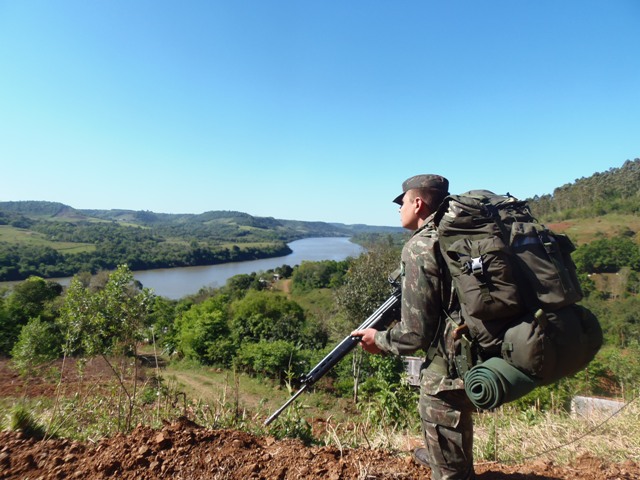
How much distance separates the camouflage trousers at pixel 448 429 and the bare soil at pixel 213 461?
1.20ft

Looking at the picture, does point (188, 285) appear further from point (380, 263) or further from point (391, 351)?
point (391, 351)

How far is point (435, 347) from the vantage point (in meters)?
1.95

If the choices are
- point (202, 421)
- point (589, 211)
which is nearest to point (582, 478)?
point (202, 421)

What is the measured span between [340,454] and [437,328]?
1.18m

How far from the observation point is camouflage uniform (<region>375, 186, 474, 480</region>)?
72.6 inches

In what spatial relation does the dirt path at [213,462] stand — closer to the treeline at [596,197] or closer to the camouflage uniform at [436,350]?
the camouflage uniform at [436,350]

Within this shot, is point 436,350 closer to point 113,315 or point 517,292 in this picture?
point 517,292

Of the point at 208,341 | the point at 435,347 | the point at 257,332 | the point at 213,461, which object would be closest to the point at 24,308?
the point at 208,341

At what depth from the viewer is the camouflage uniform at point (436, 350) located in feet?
6.05

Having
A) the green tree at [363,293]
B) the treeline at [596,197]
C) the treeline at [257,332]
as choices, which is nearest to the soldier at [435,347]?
the treeline at [257,332]

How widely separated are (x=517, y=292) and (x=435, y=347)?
57 cm

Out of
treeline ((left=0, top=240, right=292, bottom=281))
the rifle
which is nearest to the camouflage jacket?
Result: the rifle

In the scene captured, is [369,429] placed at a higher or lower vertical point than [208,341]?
higher

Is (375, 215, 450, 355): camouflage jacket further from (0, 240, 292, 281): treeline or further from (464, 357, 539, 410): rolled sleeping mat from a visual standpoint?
(0, 240, 292, 281): treeline
